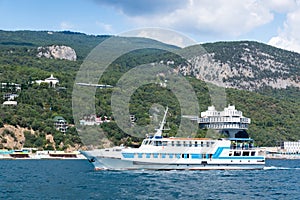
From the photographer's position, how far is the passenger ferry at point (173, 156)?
81938 mm

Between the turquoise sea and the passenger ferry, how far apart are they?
2.44m

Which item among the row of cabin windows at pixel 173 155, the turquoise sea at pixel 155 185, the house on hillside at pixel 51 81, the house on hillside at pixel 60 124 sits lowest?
the turquoise sea at pixel 155 185

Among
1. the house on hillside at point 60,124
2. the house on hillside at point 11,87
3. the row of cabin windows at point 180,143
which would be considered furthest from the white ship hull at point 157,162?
the house on hillside at point 11,87

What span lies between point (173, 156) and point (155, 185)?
1902cm

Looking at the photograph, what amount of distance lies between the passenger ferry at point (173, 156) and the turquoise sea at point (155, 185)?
2435mm

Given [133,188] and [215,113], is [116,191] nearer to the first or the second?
[133,188]

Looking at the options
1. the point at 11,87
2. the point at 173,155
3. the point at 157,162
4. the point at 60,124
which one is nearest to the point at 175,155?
the point at 173,155

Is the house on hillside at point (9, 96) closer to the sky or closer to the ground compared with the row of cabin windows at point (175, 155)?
closer to the sky

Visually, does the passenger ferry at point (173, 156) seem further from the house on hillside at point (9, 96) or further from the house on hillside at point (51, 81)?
the house on hillside at point (51, 81)

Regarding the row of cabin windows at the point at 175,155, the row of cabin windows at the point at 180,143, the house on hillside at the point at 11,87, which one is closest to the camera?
the row of cabin windows at the point at 175,155

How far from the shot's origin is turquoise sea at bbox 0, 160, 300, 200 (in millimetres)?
57375

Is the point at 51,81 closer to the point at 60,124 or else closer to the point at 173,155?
the point at 60,124

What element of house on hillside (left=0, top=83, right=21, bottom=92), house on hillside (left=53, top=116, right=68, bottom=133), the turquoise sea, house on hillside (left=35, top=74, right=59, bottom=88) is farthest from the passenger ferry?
house on hillside (left=35, top=74, right=59, bottom=88)

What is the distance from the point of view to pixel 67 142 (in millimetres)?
148750
